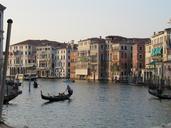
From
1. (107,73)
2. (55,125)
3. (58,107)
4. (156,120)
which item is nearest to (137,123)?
(156,120)

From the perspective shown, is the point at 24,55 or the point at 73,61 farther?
the point at 24,55

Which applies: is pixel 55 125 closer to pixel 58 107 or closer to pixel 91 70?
pixel 58 107

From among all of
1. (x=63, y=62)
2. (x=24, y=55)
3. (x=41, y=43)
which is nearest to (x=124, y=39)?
(x=63, y=62)

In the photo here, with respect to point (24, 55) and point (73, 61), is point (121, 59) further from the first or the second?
point (24, 55)

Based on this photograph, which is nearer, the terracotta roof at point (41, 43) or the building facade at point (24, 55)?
the terracotta roof at point (41, 43)

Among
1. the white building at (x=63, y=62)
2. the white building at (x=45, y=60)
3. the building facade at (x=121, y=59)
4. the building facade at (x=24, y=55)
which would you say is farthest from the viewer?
the building facade at (x=24, y=55)

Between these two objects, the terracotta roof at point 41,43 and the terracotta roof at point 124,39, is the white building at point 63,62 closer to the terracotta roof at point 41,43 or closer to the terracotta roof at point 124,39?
the terracotta roof at point 41,43

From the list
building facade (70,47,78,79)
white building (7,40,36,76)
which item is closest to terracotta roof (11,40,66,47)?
white building (7,40,36,76)

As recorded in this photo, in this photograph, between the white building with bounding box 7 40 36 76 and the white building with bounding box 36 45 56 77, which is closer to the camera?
the white building with bounding box 36 45 56 77

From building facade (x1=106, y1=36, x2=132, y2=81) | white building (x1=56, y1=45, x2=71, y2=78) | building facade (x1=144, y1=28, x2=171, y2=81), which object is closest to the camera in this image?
building facade (x1=144, y1=28, x2=171, y2=81)

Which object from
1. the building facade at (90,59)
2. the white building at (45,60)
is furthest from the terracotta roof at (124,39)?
the white building at (45,60)

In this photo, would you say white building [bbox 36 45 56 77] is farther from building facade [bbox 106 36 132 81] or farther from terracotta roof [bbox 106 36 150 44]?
building facade [bbox 106 36 132 81]

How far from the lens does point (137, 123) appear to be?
59.7 feet

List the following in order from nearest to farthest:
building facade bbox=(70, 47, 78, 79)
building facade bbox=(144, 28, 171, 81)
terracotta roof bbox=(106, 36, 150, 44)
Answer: building facade bbox=(144, 28, 171, 81) < terracotta roof bbox=(106, 36, 150, 44) < building facade bbox=(70, 47, 78, 79)
